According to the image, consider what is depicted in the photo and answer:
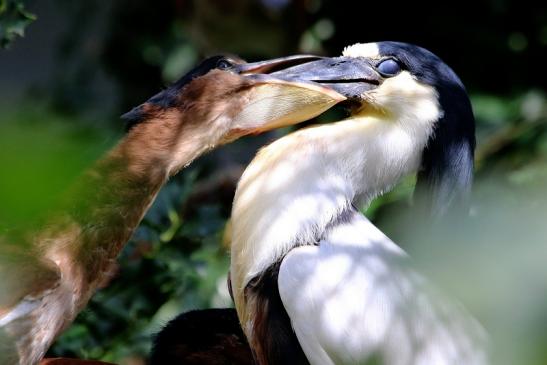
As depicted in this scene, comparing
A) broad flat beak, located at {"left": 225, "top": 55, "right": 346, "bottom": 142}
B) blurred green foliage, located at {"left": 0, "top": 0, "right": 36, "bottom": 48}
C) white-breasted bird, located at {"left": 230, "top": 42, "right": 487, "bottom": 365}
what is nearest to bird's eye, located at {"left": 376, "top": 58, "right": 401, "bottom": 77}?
white-breasted bird, located at {"left": 230, "top": 42, "right": 487, "bottom": 365}

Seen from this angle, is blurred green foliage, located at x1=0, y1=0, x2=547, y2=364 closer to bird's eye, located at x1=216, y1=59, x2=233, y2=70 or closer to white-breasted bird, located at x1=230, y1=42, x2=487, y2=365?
white-breasted bird, located at x1=230, y1=42, x2=487, y2=365

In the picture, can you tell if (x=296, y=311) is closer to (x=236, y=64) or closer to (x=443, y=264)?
(x=236, y=64)

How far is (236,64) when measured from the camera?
1817mm

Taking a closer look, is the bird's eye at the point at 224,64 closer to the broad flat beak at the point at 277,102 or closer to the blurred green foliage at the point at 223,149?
the broad flat beak at the point at 277,102

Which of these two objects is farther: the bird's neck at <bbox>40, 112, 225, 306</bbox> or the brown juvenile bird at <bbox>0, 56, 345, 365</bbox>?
the bird's neck at <bbox>40, 112, 225, 306</bbox>

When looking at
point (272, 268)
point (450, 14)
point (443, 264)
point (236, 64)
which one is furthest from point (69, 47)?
point (443, 264)

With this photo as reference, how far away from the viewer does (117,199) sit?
1.54 m

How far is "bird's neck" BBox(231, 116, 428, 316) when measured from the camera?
1.64 m

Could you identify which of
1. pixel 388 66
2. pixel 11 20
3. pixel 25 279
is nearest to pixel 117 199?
pixel 25 279

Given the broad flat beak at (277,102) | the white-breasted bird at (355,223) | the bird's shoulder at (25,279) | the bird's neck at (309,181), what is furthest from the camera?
the broad flat beak at (277,102)

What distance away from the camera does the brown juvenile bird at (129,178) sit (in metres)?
1.40

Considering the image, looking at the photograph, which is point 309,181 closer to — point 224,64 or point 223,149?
point 224,64

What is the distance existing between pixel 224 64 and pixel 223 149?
1709mm

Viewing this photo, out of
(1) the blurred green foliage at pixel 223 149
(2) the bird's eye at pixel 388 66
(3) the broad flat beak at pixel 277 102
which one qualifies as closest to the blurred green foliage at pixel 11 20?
(1) the blurred green foliage at pixel 223 149
